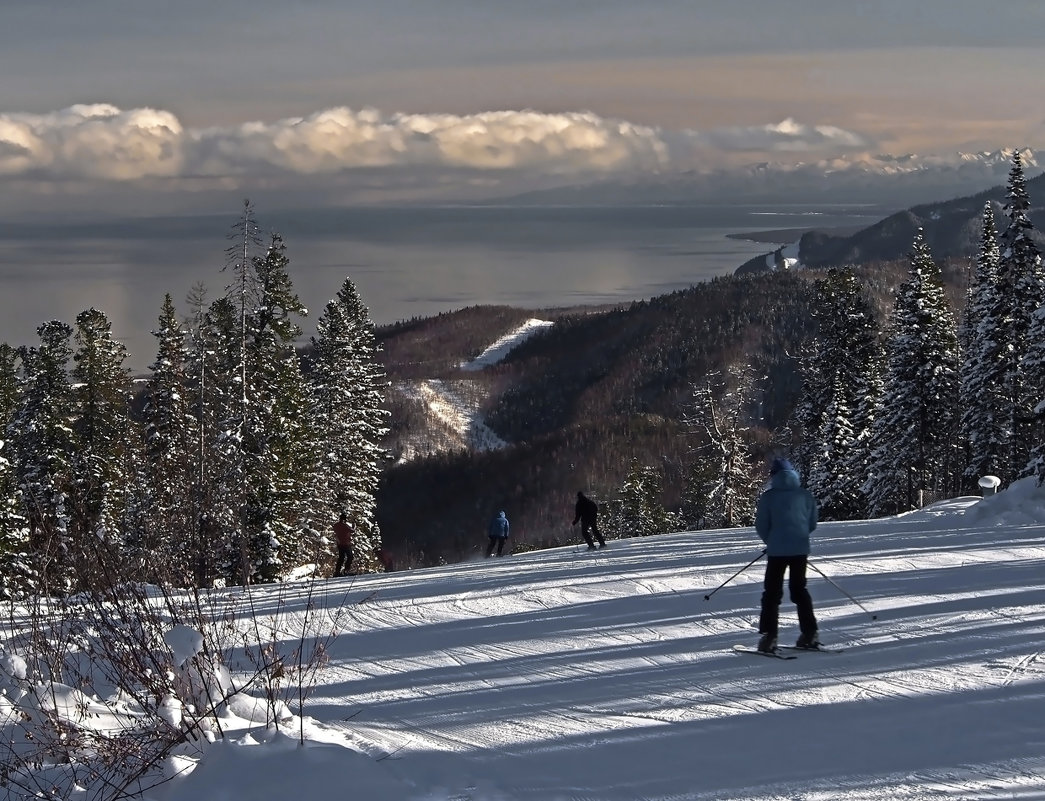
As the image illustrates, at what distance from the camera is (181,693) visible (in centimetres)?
644

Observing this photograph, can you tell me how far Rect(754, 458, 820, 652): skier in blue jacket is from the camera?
8.53m

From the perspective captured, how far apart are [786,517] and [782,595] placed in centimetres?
64

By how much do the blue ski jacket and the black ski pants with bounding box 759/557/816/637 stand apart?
86 mm

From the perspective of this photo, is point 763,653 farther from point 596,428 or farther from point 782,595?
point 596,428

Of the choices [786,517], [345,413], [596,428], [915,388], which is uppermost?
[786,517]

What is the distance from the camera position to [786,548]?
28.0 feet

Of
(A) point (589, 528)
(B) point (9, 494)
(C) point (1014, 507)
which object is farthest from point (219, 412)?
(C) point (1014, 507)

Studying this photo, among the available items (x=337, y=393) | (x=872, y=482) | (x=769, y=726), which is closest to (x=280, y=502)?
(x=337, y=393)

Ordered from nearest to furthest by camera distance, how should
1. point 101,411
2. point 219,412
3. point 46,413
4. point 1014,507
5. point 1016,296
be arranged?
1. point 1014,507
2. point 46,413
3. point 101,411
4. point 1016,296
5. point 219,412

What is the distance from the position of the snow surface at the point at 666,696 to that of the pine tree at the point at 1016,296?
2749cm

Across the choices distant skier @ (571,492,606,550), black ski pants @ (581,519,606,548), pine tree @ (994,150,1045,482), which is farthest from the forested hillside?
black ski pants @ (581,519,606,548)

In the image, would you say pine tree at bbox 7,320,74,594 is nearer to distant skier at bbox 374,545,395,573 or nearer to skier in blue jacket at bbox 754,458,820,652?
distant skier at bbox 374,545,395,573

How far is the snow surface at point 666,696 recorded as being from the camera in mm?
5781

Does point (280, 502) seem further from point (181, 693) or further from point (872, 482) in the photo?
point (181, 693)
